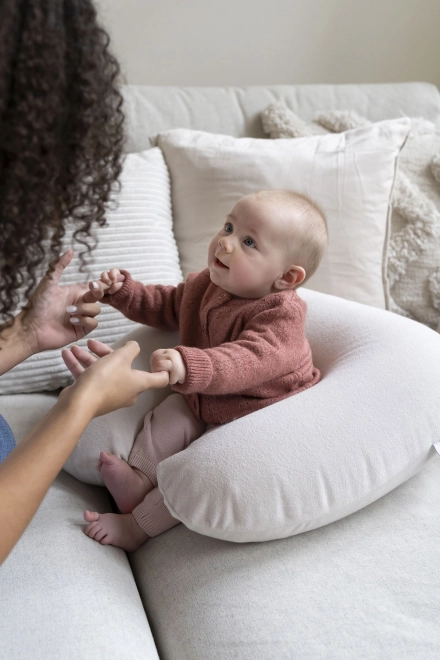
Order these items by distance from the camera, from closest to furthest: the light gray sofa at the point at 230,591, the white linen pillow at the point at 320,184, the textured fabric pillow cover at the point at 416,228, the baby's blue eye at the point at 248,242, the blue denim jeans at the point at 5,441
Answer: the light gray sofa at the point at 230,591 → the blue denim jeans at the point at 5,441 → the baby's blue eye at the point at 248,242 → the white linen pillow at the point at 320,184 → the textured fabric pillow cover at the point at 416,228

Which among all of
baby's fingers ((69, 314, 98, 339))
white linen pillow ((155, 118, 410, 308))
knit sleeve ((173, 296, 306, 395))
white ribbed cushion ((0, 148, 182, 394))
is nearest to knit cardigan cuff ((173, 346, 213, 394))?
knit sleeve ((173, 296, 306, 395))

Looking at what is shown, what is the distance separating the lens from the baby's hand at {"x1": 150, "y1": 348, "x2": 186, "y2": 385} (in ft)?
3.07

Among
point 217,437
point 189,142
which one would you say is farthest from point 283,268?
point 189,142

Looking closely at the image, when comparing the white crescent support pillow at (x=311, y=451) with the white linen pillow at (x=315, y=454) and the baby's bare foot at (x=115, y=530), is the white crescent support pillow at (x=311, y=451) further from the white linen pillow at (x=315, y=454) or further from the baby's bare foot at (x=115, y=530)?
the baby's bare foot at (x=115, y=530)

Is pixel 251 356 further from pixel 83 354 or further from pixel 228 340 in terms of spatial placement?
pixel 83 354

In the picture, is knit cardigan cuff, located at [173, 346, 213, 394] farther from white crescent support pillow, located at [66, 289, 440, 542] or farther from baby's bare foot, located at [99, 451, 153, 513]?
baby's bare foot, located at [99, 451, 153, 513]

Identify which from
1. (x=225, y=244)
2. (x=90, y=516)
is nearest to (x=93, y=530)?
(x=90, y=516)

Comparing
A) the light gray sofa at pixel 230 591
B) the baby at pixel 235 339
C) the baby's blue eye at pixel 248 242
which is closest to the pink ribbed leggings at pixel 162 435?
the baby at pixel 235 339

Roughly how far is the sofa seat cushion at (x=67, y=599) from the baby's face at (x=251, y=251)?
0.49 meters

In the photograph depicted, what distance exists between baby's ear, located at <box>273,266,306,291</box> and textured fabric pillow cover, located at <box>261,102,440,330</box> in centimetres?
54

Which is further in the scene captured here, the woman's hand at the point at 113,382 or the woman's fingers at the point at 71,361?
the woman's fingers at the point at 71,361

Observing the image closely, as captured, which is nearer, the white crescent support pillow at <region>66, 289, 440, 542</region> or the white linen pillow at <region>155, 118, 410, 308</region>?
the white crescent support pillow at <region>66, 289, 440, 542</region>

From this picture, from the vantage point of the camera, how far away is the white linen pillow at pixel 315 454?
35.6 inches

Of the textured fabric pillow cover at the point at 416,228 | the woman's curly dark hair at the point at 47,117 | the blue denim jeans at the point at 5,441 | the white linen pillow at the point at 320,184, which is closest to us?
the woman's curly dark hair at the point at 47,117
